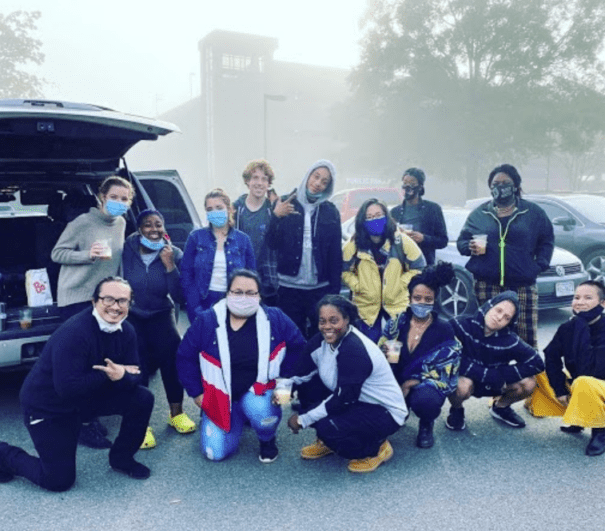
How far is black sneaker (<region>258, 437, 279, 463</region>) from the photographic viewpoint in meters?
3.82

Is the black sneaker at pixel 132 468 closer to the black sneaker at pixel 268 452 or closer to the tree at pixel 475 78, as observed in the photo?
the black sneaker at pixel 268 452

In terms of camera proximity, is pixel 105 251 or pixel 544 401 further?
pixel 544 401

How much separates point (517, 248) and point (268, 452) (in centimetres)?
250

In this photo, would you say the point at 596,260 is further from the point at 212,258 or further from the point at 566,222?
the point at 212,258

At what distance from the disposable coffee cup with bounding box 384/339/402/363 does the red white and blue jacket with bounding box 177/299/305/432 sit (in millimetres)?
599

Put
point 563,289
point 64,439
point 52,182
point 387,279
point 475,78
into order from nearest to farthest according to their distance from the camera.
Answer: point 64,439, point 387,279, point 52,182, point 563,289, point 475,78

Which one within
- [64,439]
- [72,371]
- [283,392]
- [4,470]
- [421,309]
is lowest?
[4,470]

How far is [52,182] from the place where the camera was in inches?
200

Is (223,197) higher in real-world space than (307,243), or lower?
higher

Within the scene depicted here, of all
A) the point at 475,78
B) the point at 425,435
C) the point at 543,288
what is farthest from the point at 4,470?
the point at 475,78

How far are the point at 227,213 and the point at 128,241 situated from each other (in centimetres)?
73

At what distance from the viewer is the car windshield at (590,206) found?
9719 millimetres

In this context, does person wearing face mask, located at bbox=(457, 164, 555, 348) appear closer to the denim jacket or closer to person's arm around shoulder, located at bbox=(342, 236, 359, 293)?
person's arm around shoulder, located at bbox=(342, 236, 359, 293)

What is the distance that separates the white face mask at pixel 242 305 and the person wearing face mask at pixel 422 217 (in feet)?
6.41
